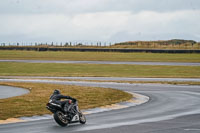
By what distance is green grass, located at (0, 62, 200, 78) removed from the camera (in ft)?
223

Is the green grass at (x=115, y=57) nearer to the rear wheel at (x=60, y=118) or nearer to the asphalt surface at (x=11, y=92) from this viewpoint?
the asphalt surface at (x=11, y=92)

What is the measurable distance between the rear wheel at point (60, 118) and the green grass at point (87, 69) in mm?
46314

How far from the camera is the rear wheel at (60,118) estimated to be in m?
19.9

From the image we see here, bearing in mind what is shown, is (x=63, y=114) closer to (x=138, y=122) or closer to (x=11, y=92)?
(x=138, y=122)

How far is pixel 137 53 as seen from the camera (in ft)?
360

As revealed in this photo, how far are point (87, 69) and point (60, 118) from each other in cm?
5453

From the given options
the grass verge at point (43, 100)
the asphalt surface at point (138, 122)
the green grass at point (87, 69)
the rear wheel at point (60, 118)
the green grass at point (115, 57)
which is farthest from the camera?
the green grass at point (115, 57)

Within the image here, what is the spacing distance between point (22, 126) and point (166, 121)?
6352 mm

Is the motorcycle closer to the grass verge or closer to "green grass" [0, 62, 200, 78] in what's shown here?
the grass verge

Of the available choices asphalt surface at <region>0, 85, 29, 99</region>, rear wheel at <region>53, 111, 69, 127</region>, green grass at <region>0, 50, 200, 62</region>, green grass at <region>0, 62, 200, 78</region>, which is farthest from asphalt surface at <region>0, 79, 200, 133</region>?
green grass at <region>0, 50, 200, 62</region>

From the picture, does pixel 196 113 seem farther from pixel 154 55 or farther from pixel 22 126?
pixel 154 55

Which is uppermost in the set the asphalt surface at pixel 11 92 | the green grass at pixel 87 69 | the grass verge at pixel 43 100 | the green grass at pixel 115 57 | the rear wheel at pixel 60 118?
the rear wheel at pixel 60 118

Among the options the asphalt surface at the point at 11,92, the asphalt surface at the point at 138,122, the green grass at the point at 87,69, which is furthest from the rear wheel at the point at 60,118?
the green grass at the point at 87,69

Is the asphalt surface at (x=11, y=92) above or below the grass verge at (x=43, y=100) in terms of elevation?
below
